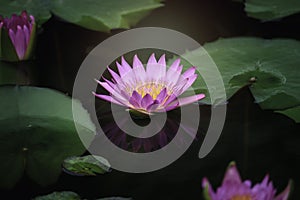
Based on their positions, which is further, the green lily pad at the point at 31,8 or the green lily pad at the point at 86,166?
the green lily pad at the point at 31,8

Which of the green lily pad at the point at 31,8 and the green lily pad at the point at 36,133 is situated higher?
the green lily pad at the point at 31,8

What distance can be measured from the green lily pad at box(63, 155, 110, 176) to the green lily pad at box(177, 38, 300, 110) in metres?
0.50

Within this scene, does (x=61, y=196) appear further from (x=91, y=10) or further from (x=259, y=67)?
(x=91, y=10)

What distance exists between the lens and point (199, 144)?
172 cm

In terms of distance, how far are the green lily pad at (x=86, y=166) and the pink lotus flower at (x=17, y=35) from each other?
689 millimetres

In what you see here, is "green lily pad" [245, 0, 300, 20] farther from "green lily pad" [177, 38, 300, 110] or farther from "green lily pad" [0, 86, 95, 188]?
"green lily pad" [0, 86, 95, 188]

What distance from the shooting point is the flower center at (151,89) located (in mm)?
1783

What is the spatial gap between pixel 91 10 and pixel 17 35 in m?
0.53

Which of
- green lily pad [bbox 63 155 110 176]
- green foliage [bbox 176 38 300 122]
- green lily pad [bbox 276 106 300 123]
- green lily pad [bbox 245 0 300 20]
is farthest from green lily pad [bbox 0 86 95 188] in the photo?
green lily pad [bbox 245 0 300 20]

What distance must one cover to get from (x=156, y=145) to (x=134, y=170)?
6.0 inches

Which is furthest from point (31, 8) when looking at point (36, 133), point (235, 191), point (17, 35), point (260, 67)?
point (235, 191)

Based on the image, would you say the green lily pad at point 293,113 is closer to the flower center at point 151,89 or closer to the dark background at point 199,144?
the dark background at point 199,144

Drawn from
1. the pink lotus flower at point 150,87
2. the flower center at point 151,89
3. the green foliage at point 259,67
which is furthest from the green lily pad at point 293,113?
the flower center at point 151,89

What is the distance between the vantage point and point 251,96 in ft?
6.36
